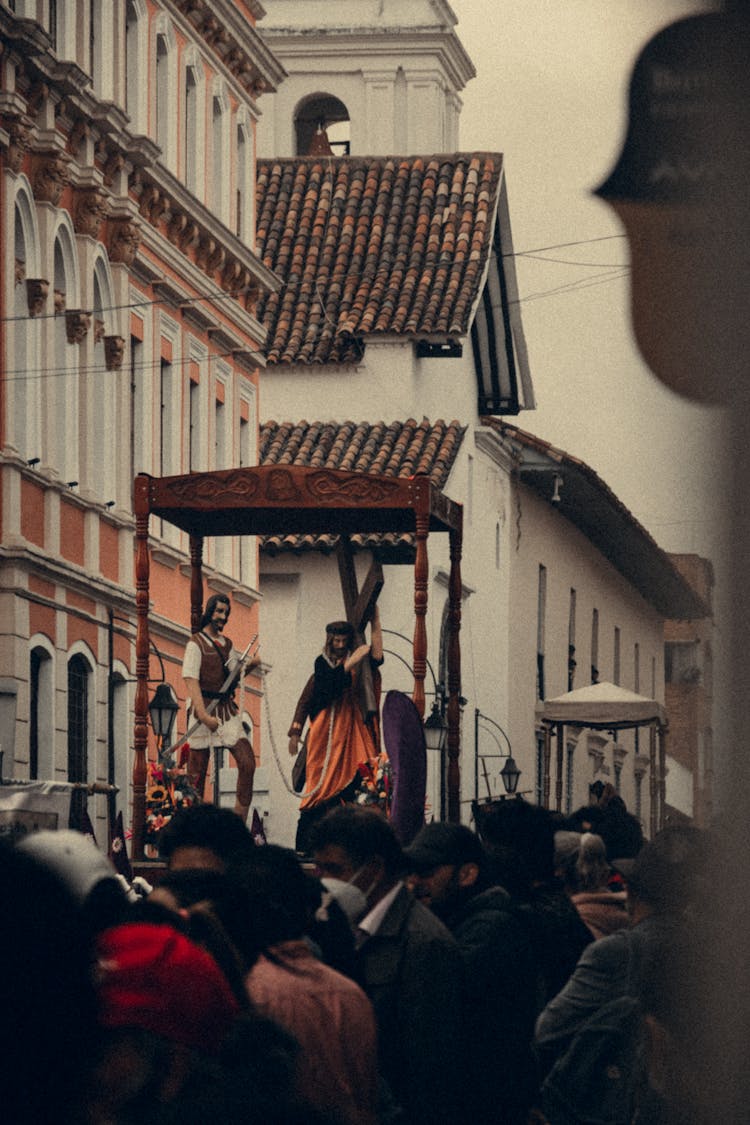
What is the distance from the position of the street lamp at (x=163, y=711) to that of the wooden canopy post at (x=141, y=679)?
131 inches

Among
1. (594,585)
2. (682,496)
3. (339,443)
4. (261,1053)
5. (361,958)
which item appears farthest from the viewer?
(594,585)

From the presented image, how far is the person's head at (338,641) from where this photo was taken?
63.0 ft

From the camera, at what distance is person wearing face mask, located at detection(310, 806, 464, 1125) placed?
5973 millimetres

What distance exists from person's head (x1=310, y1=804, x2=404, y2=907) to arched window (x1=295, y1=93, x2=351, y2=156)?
50426mm

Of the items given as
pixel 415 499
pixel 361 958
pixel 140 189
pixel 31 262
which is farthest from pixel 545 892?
pixel 140 189

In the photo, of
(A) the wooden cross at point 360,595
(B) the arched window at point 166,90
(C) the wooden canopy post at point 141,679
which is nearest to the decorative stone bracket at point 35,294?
(A) the wooden cross at point 360,595

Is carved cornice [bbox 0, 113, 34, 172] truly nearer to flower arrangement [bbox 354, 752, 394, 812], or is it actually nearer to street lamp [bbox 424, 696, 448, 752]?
street lamp [bbox 424, 696, 448, 752]

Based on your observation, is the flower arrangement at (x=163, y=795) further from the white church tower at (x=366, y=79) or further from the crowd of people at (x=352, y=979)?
the white church tower at (x=366, y=79)

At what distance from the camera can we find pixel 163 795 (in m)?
18.5

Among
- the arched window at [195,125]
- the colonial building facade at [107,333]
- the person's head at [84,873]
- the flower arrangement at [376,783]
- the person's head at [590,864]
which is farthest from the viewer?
the arched window at [195,125]

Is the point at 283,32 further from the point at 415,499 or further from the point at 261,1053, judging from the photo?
the point at 261,1053

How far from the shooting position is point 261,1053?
311cm

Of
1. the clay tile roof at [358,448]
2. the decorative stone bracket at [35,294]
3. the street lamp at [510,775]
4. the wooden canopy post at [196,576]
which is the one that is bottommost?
the street lamp at [510,775]

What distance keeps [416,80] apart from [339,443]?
19.3 metres
